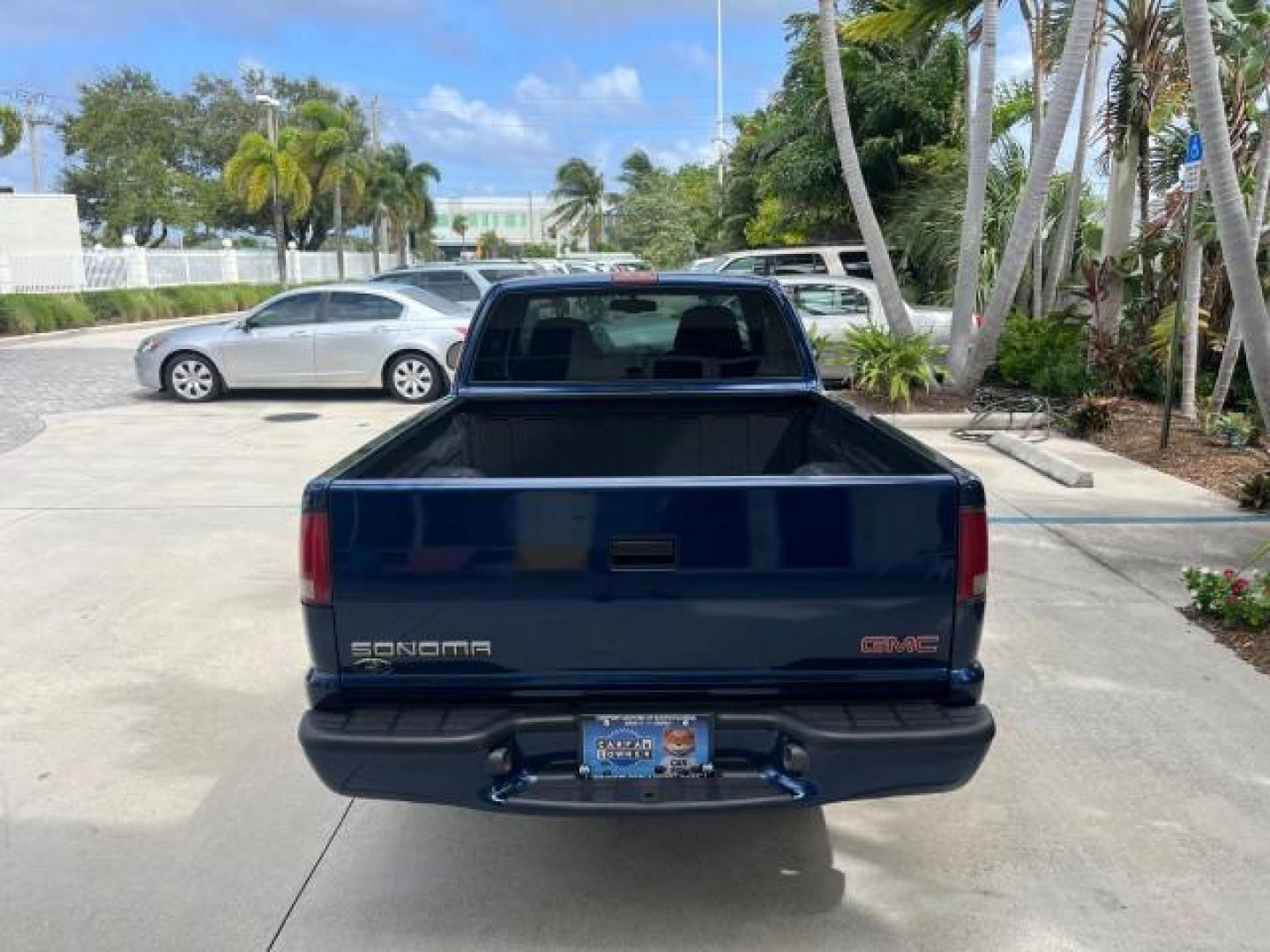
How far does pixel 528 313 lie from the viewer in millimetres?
4863

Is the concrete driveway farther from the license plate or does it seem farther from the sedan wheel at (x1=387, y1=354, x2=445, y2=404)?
the sedan wheel at (x1=387, y1=354, x2=445, y2=404)

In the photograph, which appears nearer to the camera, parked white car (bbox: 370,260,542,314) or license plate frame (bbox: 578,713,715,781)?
license plate frame (bbox: 578,713,715,781)

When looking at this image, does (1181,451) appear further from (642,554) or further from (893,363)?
(642,554)

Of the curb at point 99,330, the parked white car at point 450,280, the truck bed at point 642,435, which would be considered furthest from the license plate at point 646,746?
the curb at point 99,330

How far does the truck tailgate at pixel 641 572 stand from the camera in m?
2.78

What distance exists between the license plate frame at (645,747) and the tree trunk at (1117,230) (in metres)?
10.9

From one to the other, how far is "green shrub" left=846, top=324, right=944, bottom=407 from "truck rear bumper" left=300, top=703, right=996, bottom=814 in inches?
372

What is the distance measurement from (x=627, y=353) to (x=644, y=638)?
250cm

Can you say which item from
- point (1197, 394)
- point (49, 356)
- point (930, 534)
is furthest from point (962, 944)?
point (49, 356)

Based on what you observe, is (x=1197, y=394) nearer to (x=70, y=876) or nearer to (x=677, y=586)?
(x=677, y=586)

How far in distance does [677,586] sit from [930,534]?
670mm

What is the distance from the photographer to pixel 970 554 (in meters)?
2.83

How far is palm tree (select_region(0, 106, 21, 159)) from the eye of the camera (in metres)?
24.8

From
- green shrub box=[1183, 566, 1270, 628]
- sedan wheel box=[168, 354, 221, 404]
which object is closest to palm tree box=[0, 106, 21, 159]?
sedan wheel box=[168, 354, 221, 404]
